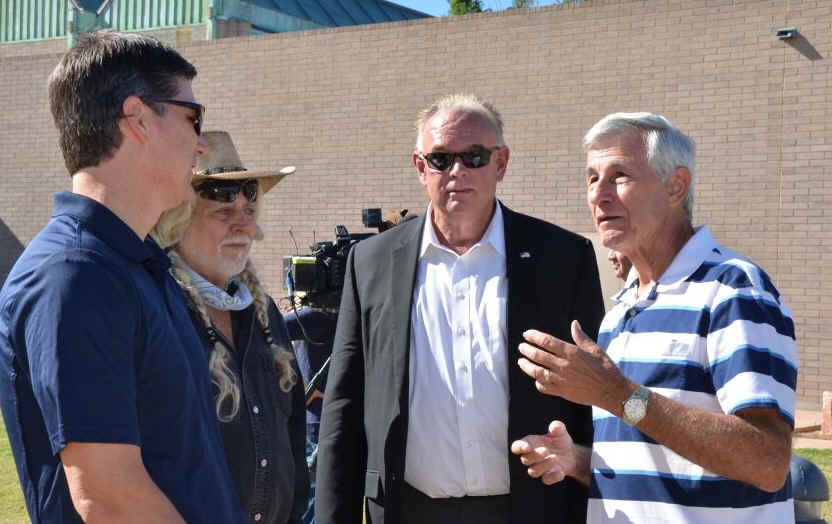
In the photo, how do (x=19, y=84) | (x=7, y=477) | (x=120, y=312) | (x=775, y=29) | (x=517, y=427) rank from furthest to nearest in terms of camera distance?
(x=19, y=84), (x=775, y=29), (x=7, y=477), (x=517, y=427), (x=120, y=312)

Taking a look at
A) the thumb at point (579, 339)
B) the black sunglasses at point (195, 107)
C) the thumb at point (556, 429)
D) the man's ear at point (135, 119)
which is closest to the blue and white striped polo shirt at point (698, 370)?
the thumb at point (556, 429)

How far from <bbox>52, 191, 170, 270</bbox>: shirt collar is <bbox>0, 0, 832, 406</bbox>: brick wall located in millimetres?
10571

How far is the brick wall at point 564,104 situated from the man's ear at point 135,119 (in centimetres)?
1050

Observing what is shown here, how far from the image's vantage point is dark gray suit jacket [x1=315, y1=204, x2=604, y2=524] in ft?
9.68

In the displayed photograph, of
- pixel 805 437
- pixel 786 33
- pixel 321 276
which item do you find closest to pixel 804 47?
pixel 786 33

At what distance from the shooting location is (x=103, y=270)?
171 centimetres

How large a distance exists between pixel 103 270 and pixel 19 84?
17.4 metres

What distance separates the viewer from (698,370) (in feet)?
7.61

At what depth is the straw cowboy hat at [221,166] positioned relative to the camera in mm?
3437

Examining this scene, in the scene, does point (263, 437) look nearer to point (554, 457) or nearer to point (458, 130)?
point (554, 457)

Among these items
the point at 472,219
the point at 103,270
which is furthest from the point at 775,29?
the point at 103,270

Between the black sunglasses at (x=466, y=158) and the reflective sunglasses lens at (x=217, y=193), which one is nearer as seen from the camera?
the black sunglasses at (x=466, y=158)

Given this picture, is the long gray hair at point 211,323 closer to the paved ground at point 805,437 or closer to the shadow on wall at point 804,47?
the paved ground at point 805,437

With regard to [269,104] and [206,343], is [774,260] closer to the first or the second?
[269,104]
